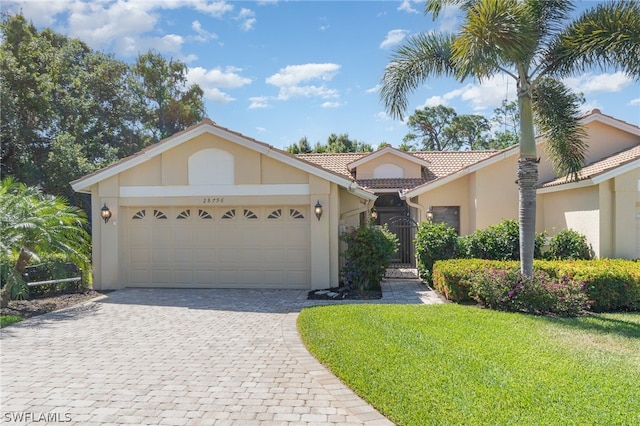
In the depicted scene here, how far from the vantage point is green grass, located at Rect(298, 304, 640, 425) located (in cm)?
433

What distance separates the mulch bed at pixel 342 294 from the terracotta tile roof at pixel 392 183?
729 centimetres

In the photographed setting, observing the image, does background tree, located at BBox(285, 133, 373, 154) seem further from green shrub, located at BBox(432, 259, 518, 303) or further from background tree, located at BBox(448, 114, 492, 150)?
green shrub, located at BBox(432, 259, 518, 303)

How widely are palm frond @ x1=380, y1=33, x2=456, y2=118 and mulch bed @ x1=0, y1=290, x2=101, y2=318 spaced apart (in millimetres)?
9613

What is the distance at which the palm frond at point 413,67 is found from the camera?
33.7 ft

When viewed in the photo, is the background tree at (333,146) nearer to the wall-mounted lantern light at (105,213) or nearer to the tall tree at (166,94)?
the tall tree at (166,94)

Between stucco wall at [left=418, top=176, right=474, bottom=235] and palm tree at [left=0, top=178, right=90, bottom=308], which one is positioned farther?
stucco wall at [left=418, top=176, right=474, bottom=235]

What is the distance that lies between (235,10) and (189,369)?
32.7ft

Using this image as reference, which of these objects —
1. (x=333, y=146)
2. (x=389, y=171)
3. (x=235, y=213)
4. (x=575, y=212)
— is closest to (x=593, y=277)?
(x=575, y=212)

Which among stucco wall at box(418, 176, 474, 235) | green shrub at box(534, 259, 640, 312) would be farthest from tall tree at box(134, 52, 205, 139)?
green shrub at box(534, 259, 640, 312)

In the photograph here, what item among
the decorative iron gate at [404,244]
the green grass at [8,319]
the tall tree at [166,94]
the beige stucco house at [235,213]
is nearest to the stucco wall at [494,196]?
the beige stucco house at [235,213]

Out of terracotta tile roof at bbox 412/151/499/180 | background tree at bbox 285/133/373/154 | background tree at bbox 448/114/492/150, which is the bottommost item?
terracotta tile roof at bbox 412/151/499/180

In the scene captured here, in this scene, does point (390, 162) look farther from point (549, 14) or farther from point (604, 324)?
point (604, 324)

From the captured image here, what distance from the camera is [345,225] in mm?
12773

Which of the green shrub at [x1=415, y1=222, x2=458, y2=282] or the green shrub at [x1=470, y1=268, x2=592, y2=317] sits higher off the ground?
the green shrub at [x1=415, y1=222, x2=458, y2=282]
